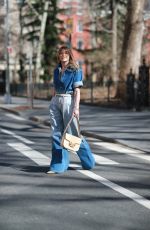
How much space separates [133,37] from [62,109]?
19416mm

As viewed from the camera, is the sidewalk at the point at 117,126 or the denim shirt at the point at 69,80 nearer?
the denim shirt at the point at 69,80

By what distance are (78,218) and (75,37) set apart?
95.0m

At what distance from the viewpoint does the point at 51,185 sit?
787cm

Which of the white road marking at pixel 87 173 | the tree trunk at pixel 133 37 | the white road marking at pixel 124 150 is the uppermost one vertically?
the tree trunk at pixel 133 37

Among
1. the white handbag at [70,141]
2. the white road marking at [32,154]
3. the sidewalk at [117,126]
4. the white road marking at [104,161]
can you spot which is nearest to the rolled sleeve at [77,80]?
the white handbag at [70,141]

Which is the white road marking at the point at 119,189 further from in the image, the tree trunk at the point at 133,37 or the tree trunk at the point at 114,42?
the tree trunk at the point at 114,42

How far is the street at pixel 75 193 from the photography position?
5965mm

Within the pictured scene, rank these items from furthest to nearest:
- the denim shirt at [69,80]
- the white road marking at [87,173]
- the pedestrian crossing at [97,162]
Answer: the denim shirt at [69,80] → the pedestrian crossing at [97,162] → the white road marking at [87,173]

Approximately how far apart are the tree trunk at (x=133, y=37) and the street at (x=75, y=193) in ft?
53.7

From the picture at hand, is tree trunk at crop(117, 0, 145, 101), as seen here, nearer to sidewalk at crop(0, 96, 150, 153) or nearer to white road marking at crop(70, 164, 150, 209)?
sidewalk at crop(0, 96, 150, 153)

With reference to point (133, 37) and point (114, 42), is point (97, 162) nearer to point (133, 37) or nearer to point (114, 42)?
point (133, 37)

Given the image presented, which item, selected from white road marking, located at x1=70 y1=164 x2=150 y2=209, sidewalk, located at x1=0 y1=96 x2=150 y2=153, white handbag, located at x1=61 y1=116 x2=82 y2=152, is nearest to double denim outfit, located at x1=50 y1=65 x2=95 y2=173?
white handbag, located at x1=61 y1=116 x2=82 y2=152

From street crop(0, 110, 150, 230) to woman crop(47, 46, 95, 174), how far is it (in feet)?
1.07

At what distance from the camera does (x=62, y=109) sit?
8.70 metres
